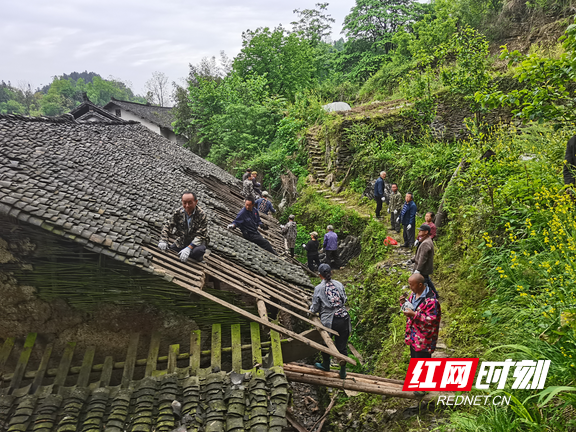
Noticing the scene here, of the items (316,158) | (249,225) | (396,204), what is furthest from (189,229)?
(316,158)

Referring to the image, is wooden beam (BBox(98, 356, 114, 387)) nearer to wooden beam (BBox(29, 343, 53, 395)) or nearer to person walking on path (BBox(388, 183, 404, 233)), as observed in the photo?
wooden beam (BBox(29, 343, 53, 395))

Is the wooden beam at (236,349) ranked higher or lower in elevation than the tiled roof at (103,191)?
lower

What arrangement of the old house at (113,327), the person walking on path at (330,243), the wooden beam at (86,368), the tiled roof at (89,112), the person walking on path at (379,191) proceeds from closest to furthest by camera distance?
the old house at (113,327) < the wooden beam at (86,368) < the person walking on path at (330,243) < the person walking on path at (379,191) < the tiled roof at (89,112)

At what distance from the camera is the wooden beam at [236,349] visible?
4505mm

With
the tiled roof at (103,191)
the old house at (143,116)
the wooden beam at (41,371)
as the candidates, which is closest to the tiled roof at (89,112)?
the tiled roof at (103,191)

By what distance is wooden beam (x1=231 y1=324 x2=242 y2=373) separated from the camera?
451 cm

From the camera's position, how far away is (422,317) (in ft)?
15.4

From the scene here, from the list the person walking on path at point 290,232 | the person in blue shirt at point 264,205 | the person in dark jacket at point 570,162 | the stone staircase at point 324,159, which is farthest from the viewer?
the stone staircase at point 324,159

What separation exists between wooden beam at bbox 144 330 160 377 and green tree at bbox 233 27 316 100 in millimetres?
27897

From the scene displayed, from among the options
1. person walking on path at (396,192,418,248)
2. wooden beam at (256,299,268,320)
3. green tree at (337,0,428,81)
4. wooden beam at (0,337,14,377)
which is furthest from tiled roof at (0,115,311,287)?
green tree at (337,0,428,81)

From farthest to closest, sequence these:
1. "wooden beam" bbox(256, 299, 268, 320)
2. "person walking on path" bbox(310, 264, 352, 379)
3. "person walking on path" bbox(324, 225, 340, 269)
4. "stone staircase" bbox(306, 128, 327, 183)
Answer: "stone staircase" bbox(306, 128, 327, 183), "person walking on path" bbox(324, 225, 340, 269), "person walking on path" bbox(310, 264, 352, 379), "wooden beam" bbox(256, 299, 268, 320)

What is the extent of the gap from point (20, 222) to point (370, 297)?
27.2 ft

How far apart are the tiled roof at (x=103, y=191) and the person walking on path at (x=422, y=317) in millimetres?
3600

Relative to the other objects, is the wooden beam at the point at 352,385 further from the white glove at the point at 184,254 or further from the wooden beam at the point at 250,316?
the white glove at the point at 184,254
